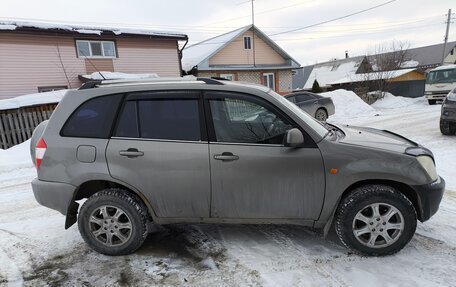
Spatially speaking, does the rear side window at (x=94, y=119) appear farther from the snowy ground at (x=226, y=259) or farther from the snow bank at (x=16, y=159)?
the snow bank at (x=16, y=159)

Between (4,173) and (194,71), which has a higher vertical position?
(194,71)

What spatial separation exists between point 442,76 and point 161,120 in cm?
2205

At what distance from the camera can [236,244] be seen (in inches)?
138

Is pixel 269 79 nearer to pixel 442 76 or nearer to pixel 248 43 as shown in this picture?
pixel 248 43

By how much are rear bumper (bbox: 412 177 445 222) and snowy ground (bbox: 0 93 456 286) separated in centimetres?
46

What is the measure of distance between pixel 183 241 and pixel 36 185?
68.8 inches

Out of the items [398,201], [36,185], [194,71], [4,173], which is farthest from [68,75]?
[398,201]

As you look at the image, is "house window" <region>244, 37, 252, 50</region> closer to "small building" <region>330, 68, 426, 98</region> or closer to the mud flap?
"small building" <region>330, 68, 426, 98</region>

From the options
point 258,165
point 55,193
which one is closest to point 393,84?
point 258,165

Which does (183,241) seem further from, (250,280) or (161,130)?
(161,130)

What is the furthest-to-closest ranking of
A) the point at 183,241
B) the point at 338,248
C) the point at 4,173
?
the point at 4,173 < the point at 183,241 < the point at 338,248

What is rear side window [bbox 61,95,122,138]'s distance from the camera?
327 centimetres

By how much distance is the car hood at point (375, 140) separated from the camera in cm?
311

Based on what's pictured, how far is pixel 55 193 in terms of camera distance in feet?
10.9
